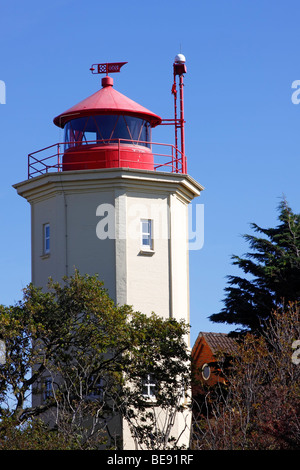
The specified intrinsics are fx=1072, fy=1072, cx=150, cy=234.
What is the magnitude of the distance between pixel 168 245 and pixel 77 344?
624 cm

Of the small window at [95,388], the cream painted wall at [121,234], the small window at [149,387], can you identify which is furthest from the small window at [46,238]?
the small window at [149,387]

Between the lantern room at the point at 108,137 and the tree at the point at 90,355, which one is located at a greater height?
the lantern room at the point at 108,137

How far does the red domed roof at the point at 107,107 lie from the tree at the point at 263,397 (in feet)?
26.8

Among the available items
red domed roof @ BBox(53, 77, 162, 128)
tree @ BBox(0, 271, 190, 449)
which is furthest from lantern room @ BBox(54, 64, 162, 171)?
tree @ BBox(0, 271, 190, 449)

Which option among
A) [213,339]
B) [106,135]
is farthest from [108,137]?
[213,339]

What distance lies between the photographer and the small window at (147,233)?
118 ft

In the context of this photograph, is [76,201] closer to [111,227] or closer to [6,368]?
[111,227]

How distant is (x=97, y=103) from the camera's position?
3644 centimetres

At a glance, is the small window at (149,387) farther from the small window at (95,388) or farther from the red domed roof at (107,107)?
the red domed roof at (107,107)

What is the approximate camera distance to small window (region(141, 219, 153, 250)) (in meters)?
35.9

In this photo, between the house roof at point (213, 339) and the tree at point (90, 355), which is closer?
the tree at point (90, 355)

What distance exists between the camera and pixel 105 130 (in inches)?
1425
